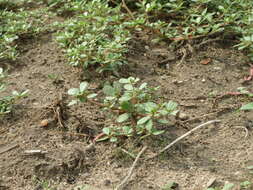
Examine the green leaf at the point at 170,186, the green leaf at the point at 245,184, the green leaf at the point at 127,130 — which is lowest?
the green leaf at the point at 170,186

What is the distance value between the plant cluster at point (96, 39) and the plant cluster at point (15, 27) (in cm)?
26

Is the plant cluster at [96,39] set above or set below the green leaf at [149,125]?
above

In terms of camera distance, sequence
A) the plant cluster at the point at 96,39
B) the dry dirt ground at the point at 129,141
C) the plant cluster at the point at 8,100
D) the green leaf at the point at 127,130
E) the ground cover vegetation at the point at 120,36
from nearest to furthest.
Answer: the dry dirt ground at the point at 129,141 → the green leaf at the point at 127,130 → the ground cover vegetation at the point at 120,36 → the plant cluster at the point at 8,100 → the plant cluster at the point at 96,39

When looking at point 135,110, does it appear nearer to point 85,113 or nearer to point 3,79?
point 85,113

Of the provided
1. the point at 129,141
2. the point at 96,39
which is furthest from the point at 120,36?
the point at 129,141

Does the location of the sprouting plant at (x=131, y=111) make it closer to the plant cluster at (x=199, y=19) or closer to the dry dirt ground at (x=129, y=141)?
the dry dirt ground at (x=129, y=141)

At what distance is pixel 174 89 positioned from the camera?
2775 mm

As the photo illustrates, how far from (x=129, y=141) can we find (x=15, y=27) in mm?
1647

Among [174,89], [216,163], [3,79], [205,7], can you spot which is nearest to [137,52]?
[174,89]

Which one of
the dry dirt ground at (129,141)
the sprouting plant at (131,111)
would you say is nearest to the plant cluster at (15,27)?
the dry dirt ground at (129,141)

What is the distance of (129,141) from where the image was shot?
2.27 meters

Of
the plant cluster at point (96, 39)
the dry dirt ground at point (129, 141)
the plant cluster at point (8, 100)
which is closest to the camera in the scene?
the dry dirt ground at point (129, 141)

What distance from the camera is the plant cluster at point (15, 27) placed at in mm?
3158

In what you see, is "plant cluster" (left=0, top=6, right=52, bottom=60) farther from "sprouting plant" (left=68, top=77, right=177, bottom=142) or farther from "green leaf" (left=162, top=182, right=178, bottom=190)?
"green leaf" (left=162, top=182, right=178, bottom=190)
